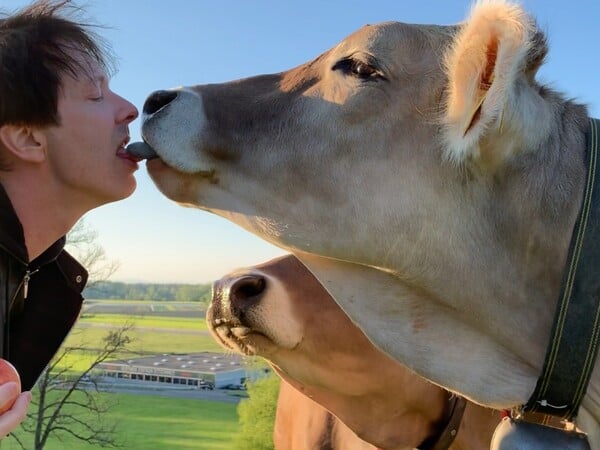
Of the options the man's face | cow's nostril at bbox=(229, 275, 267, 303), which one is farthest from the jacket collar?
cow's nostril at bbox=(229, 275, 267, 303)

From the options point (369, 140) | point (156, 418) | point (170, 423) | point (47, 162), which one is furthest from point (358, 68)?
point (156, 418)

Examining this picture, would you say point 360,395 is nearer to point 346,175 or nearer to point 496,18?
point 346,175

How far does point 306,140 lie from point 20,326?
57.9 inches

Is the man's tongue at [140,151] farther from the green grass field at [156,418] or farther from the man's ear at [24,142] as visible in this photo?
the green grass field at [156,418]

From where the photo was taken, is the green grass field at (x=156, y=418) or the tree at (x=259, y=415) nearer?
the tree at (x=259, y=415)

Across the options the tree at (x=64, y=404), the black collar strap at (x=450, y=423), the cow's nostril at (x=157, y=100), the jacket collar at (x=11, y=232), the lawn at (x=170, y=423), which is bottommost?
the lawn at (x=170, y=423)

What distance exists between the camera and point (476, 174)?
2041 millimetres

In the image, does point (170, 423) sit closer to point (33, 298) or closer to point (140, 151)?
point (33, 298)

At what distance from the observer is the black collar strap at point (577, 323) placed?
181 cm

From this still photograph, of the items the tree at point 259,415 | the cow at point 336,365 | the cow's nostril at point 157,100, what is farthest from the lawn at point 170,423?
the cow's nostril at point 157,100

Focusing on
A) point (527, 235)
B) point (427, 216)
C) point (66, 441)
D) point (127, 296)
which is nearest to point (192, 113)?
point (427, 216)

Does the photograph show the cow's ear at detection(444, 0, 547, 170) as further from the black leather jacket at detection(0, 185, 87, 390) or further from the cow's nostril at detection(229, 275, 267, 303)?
the black leather jacket at detection(0, 185, 87, 390)

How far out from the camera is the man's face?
257 cm

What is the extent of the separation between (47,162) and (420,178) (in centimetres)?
154
